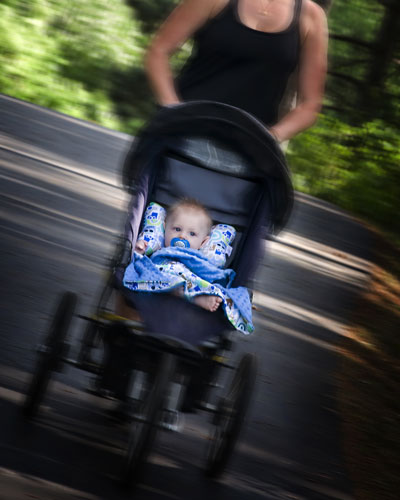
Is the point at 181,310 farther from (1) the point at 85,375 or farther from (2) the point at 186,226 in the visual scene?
(1) the point at 85,375

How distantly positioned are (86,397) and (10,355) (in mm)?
579

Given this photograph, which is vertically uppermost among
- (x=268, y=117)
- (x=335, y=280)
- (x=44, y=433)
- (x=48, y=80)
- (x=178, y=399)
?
(x=268, y=117)

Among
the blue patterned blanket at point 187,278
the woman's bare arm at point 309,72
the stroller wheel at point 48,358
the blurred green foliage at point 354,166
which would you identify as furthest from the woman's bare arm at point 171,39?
the blurred green foliage at point 354,166

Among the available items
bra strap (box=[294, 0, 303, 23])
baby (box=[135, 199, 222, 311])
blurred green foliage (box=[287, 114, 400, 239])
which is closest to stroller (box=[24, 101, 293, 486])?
baby (box=[135, 199, 222, 311])

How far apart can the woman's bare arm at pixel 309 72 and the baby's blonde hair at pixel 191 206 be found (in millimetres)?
559

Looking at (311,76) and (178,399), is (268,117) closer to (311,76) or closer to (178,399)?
(311,76)

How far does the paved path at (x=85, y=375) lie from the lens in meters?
4.97

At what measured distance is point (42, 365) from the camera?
16.8ft

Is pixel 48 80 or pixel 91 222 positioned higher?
pixel 91 222

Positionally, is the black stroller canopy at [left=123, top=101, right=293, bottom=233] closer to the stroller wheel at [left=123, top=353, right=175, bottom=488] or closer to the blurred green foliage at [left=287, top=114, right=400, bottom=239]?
the stroller wheel at [left=123, top=353, right=175, bottom=488]

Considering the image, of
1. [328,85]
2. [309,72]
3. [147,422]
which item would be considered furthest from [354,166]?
[147,422]

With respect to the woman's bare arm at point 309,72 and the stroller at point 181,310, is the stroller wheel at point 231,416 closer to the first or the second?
the stroller at point 181,310

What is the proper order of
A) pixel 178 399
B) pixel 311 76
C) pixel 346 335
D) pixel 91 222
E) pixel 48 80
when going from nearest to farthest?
pixel 178 399
pixel 311 76
pixel 346 335
pixel 91 222
pixel 48 80

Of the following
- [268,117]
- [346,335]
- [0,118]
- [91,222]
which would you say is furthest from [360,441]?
[0,118]
